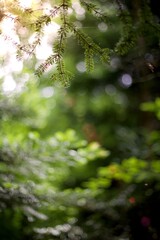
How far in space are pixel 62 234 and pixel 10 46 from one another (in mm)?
1701

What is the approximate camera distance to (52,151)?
274 centimetres

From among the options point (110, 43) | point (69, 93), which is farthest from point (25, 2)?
point (69, 93)

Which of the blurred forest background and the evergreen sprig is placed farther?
the blurred forest background

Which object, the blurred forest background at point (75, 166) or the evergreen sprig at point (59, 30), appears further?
the blurred forest background at point (75, 166)

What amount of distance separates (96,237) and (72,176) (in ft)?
7.78

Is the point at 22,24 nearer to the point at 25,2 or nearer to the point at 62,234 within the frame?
the point at 25,2

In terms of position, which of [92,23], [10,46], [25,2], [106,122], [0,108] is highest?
[92,23]

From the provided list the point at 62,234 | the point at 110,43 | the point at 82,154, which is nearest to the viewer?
the point at 62,234

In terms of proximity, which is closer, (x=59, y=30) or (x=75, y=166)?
(x=59, y=30)

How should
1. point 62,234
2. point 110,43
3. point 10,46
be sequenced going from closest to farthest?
point 10,46 < point 62,234 < point 110,43

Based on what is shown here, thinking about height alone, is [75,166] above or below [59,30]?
above

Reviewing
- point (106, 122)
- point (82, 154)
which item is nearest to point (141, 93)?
point (106, 122)

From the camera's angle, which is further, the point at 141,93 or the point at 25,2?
the point at 141,93

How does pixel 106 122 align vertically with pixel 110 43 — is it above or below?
below
